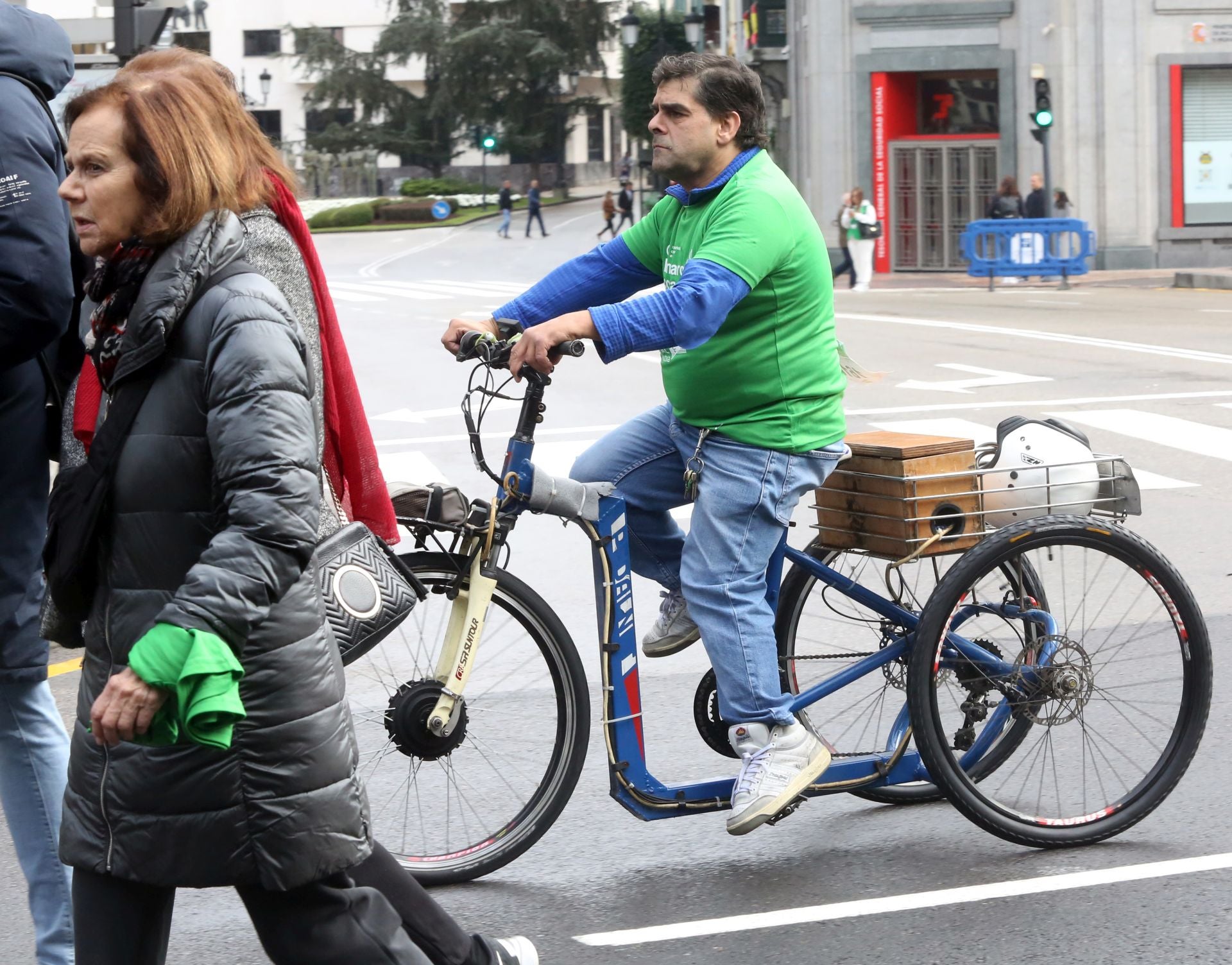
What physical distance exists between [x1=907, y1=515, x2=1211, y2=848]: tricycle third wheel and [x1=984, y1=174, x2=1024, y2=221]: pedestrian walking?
2564cm

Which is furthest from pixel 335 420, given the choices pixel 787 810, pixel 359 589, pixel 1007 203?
pixel 1007 203

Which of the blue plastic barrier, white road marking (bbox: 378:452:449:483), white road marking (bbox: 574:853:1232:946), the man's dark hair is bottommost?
white road marking (bbox: 574:853:1232:946)

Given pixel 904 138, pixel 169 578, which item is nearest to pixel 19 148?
pixel 169 578

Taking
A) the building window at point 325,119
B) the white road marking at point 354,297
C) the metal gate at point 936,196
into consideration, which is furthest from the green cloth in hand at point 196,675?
the building window at point 325,119

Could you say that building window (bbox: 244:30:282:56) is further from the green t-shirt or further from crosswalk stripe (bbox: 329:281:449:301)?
the green t-shirt

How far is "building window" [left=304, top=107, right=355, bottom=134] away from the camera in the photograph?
72250 millimetres

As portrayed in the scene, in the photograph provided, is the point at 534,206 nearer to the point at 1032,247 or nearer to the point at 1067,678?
the point at 1032,247

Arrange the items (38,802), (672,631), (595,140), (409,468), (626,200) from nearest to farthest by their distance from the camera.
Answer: (38,802), (672,631), (409,468), (626,200), (595,140)

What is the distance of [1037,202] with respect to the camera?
29.4 m

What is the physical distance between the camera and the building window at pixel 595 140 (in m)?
86.2

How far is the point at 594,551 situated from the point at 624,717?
1.27 feet

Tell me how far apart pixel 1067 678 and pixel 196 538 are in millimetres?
2454

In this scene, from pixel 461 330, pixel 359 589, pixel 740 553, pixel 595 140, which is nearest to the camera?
pixel 359 589

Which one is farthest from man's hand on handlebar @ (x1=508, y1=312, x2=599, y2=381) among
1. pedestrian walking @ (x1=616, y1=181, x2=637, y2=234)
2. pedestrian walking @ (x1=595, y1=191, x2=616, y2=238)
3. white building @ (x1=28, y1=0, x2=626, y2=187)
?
white building @ (x1=28, y1=0, x2=626, y2=187)
